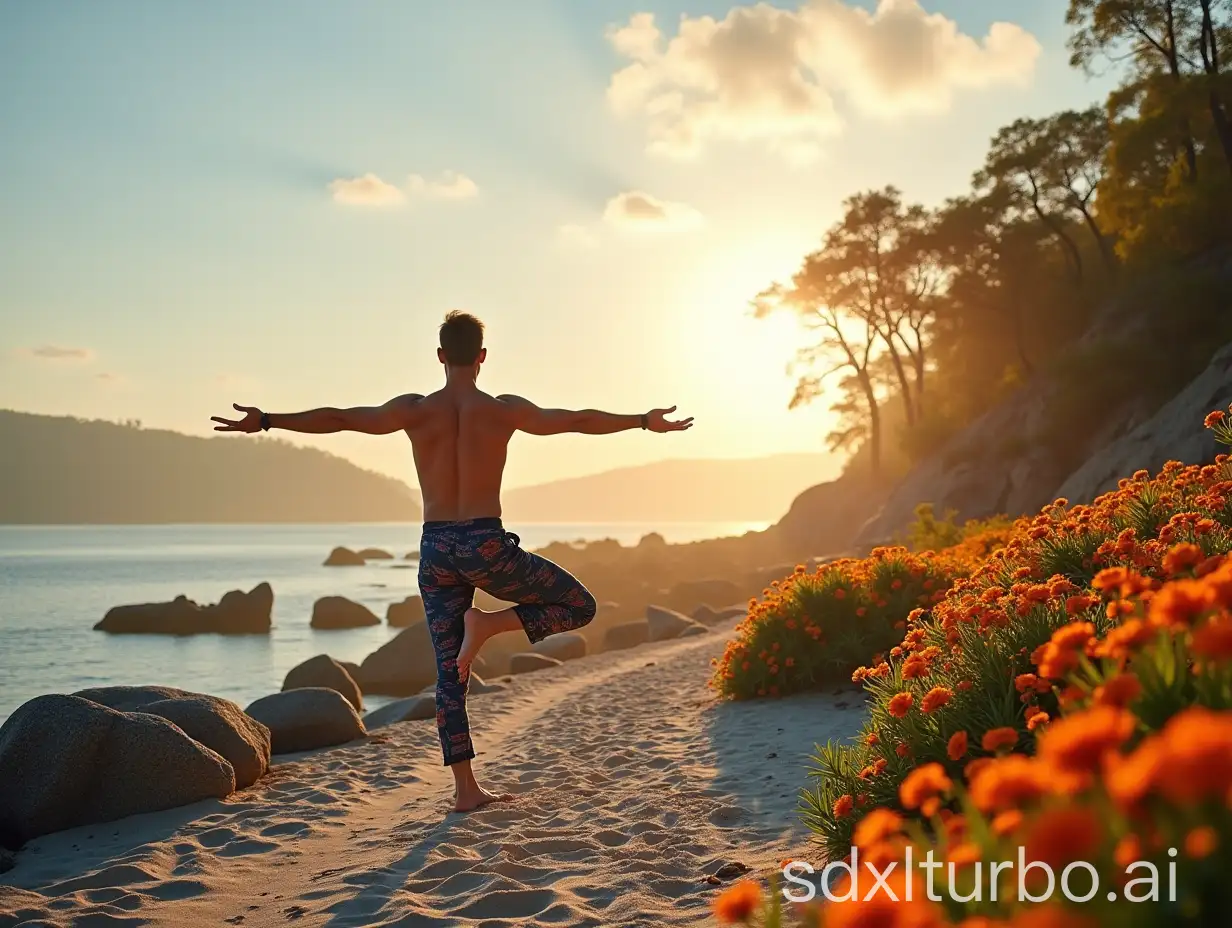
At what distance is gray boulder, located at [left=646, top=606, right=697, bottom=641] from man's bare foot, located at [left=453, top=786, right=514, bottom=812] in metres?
12.6

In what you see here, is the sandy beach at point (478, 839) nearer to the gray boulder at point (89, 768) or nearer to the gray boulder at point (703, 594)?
the gray boulder at point (89, 768)

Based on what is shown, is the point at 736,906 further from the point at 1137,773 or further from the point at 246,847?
the point at 246,847

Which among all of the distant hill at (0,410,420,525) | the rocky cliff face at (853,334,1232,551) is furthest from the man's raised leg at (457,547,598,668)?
the distant hill at (0,410,420,525)

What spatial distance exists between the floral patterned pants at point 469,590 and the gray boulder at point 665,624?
12.9 m

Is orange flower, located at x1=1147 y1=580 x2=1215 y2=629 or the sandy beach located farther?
the sandy beach

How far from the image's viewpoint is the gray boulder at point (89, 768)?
5.78 metres

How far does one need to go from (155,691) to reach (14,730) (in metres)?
1.81

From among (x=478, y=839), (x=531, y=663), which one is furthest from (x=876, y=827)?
(x=531, y=663)

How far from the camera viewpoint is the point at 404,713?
1065cm

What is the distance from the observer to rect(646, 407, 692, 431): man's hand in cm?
507

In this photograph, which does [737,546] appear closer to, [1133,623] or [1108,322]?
[1108,322]

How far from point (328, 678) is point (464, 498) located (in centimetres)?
926

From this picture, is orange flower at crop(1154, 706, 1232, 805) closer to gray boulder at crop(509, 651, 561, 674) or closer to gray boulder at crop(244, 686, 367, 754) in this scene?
gray boulder at crop(244, 686, 367, 754)

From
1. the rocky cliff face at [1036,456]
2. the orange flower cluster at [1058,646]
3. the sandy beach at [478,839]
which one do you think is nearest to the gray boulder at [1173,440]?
the rocky cliff face at [1036,456]
